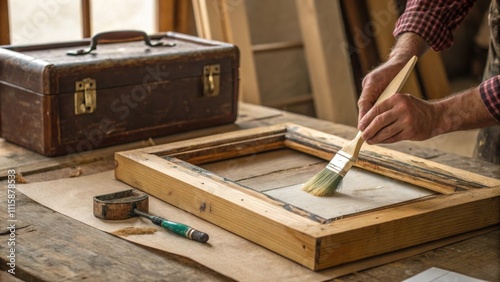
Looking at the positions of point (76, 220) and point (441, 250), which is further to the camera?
point (76, 220)

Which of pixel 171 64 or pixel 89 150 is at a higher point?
pixel 171 64

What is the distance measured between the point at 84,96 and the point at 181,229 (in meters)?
0.78

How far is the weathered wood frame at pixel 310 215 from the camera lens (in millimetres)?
1531

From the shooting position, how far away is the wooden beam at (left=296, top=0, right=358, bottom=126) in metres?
3.73

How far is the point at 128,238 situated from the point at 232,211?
22 centimetres

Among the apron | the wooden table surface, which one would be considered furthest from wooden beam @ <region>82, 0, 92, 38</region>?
the apron

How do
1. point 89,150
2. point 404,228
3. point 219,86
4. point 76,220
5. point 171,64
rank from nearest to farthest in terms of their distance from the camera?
point 404,228, point 76,220, point 89,150, point 171,64, point 219,86

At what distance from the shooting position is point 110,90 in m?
2.35

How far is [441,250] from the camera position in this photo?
162cm

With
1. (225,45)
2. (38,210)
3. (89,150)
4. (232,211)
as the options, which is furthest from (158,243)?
(225,45)

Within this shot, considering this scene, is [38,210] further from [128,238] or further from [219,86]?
[219,86]

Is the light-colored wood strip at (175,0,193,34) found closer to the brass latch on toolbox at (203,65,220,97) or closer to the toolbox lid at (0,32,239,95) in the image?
the toolbox lid at (0,32,239,95)

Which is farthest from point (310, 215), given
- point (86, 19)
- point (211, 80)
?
point (86, 19)

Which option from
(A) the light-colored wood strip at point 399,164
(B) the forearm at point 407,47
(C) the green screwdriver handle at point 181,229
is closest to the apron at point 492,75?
(B) the forearm at point 407,47
